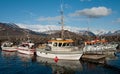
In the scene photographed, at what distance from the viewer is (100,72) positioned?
35.1 metres

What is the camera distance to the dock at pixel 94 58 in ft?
142

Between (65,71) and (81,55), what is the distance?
418 inches

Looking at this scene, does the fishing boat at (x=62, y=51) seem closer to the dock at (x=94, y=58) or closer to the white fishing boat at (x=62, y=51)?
the white fishing boat at (x=62, y=51)

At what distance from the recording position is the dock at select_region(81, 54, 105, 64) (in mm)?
43250

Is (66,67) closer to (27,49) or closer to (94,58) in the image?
(94,58)

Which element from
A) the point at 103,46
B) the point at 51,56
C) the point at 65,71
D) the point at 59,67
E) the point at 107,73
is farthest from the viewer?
the point at 103,46

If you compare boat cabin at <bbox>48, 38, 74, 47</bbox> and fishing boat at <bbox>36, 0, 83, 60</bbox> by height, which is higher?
boat cabin at <bbox>48, 38, 74, 47</bbox>

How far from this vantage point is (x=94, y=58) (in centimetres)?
4469

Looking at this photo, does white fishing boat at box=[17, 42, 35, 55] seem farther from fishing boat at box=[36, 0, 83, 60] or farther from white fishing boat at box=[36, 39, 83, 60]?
white fishing boat at box=[36, 39, 83, 60]

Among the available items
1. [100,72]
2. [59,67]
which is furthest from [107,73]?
[59,67]

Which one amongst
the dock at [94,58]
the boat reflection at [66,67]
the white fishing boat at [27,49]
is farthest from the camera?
the white fishing boat at [27,49]

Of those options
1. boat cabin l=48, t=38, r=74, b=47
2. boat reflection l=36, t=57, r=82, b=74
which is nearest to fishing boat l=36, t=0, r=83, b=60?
boat cabin l=48, t=38, r=74, b=47

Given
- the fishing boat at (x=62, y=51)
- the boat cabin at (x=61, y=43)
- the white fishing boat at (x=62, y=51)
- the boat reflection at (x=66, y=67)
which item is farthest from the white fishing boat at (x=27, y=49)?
the boat reflection at (x=66, y=67)

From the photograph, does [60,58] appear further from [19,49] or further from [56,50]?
[19,49]
